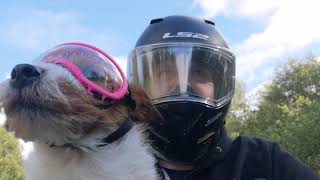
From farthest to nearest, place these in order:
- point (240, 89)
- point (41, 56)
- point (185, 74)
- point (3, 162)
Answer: point (240, 89)
point (3, 162)
point (185, 74)
point (41, 56)

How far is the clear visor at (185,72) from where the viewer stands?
182 inches

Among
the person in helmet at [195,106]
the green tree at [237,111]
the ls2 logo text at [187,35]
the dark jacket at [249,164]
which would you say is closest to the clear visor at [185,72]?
the person in helmet at [195,106]

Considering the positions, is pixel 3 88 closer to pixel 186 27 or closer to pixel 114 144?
pixel 114 144

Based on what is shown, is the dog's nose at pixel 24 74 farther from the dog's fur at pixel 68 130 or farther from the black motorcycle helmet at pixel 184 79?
the black motorcycle helmet at pixel 184 79

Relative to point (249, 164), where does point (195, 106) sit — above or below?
above

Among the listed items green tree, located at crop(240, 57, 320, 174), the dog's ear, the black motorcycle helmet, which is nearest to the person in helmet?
the black motorcycle helmet

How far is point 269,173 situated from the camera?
165 inches

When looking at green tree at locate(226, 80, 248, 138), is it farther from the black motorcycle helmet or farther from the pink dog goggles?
the pink dog goggles

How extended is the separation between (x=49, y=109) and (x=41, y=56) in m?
0.54

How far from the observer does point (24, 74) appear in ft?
10.8

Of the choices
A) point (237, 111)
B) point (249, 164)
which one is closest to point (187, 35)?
point (249, 164)

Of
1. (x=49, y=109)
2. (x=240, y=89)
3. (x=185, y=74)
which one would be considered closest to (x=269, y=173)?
(x=185, y=74)

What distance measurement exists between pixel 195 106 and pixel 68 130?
148cm

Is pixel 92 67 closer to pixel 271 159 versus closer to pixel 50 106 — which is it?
pixel 50 106
